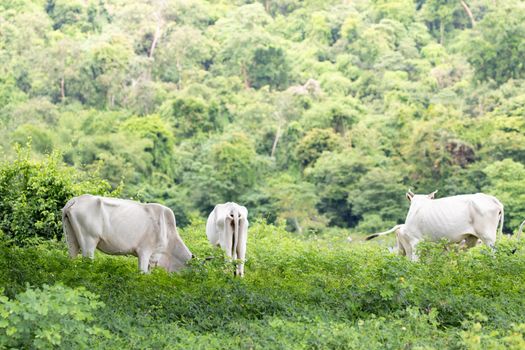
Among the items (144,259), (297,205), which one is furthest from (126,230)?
(297,205)

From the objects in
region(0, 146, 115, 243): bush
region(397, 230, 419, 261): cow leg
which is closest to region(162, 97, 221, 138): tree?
region(0, 146, 115, 243): bush

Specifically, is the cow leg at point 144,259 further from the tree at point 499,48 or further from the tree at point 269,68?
the tree at point 269,68

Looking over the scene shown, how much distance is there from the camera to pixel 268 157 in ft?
145

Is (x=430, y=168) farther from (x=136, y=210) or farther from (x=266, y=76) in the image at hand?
(x=136, y=210)

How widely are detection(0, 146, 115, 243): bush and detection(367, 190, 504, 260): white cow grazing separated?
14.8ft

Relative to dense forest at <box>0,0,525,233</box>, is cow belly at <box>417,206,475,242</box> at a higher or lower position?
higher

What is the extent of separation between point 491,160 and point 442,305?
3186cm

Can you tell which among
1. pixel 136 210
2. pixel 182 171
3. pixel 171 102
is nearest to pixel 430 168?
pixel 182 171

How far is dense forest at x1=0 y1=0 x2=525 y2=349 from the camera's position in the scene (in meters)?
6.96

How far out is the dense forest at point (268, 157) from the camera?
6962 mm

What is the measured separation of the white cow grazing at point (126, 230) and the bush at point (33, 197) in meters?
2.91

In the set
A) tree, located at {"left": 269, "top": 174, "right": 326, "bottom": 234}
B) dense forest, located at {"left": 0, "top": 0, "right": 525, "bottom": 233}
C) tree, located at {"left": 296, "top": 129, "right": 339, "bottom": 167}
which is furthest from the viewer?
tree, located at {"left": 296, "top": 129, "right": 339, "bottom": 167}

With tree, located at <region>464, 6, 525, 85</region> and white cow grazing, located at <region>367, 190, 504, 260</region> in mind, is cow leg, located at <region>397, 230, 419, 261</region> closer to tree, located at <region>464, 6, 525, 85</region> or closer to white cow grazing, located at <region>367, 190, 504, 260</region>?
white cow grazing, located at <region>367, 190, 504, 260</region>

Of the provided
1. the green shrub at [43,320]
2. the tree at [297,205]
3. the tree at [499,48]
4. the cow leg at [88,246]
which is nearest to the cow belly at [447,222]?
the cow leg at [88,246]
